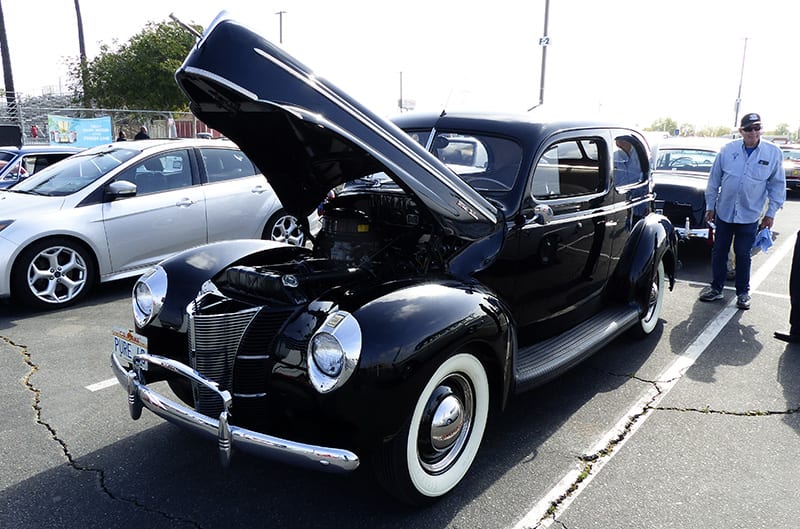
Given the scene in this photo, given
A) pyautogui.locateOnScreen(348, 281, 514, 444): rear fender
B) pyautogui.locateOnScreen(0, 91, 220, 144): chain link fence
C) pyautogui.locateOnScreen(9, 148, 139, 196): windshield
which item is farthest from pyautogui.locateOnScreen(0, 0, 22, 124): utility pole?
pyautogui.locateOnScreen(348, 281, 514, 444): rear fender

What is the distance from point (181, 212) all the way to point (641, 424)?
501 cm

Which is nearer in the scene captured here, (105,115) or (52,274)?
(52,274)

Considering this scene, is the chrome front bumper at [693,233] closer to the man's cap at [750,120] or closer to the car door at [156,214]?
the man's cap at [750,120]

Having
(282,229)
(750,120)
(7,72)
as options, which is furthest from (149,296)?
(7,72)

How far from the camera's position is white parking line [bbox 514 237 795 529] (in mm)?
2725

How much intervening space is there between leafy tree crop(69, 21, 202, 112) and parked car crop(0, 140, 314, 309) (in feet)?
53.3

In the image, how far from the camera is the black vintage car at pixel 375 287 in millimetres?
2414

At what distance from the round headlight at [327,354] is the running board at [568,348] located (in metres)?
1.10

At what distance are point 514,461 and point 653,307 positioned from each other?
2.61m

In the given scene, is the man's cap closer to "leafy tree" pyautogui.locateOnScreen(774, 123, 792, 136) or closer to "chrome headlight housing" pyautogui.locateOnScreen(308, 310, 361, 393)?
"chrome headlight housing" pyautogui.locateOnScreen(308, 310, 361, 393)

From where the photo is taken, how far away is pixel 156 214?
6.25 m

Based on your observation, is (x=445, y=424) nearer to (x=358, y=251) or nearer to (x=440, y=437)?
(x=440, y=437)

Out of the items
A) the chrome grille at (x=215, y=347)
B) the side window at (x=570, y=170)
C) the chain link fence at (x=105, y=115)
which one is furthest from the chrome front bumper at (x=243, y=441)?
the chain link fence at (x=105, y=115)

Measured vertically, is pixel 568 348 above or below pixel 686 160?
below
